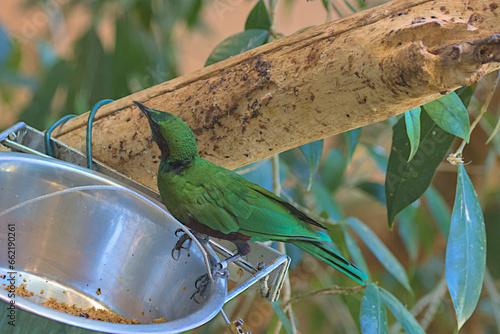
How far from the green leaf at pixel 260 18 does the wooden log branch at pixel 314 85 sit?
454mm

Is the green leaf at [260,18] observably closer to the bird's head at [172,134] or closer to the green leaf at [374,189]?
the bird's head at [172,134]

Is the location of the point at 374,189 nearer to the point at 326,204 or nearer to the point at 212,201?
the point at 326,204

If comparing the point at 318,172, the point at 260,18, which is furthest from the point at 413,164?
the point at 318,172

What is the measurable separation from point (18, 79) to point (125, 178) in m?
1.69

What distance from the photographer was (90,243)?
2.66 ft

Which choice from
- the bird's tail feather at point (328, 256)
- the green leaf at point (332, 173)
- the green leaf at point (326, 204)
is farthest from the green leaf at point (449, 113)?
the green leaf at point (332, 173)

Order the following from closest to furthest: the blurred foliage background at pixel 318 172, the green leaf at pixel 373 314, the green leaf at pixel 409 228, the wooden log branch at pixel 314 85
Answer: the wooden log branch at pixel 314 85, the green leaf at pixel 373 314, the blurred foliage background at pixel 318 172, the green leaf at pixel 409 228

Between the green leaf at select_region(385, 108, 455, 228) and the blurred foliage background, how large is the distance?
0.11 m

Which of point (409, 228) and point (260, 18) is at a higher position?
point (260, 18)

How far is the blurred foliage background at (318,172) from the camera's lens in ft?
4.69

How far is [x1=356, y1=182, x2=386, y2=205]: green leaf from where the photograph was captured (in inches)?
74.6

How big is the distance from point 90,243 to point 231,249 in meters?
0.24

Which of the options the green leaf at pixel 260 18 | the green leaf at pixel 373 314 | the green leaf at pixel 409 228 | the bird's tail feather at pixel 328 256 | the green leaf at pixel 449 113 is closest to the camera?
the bird's tail feather at pixel 328 256

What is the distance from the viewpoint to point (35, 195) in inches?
30.4
